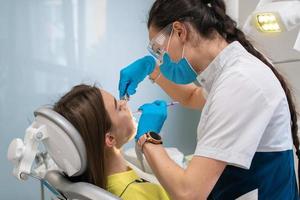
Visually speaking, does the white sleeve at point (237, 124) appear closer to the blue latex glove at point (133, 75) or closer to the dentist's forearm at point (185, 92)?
the blue latex glove at point (133, 75)

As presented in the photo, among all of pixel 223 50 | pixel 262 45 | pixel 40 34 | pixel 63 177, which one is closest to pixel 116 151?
pixel 63 177

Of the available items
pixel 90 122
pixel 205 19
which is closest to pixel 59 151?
pixel 90 122

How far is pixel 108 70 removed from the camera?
2.41 metres

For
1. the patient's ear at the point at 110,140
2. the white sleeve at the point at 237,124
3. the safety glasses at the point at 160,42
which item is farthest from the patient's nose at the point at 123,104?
the white sleeve at the point at 237,124

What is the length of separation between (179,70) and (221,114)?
13.2 inches

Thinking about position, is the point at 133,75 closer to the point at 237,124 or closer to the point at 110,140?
the point at 110,140

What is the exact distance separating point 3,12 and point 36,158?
98 centimetres

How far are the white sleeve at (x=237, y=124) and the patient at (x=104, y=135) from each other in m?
0.41

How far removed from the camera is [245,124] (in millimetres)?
1063

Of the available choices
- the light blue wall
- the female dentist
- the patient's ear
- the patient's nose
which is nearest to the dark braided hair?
the female dentist

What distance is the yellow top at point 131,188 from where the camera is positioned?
1.37 metres

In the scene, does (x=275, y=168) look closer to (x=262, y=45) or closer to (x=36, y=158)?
(x=36, y=158)

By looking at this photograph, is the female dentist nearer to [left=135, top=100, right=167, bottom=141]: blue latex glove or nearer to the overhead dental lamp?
[left=135, top=100, right=167, bottom=141]: blue latex glove

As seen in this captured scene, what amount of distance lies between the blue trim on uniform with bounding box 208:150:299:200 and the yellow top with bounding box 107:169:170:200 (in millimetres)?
310
